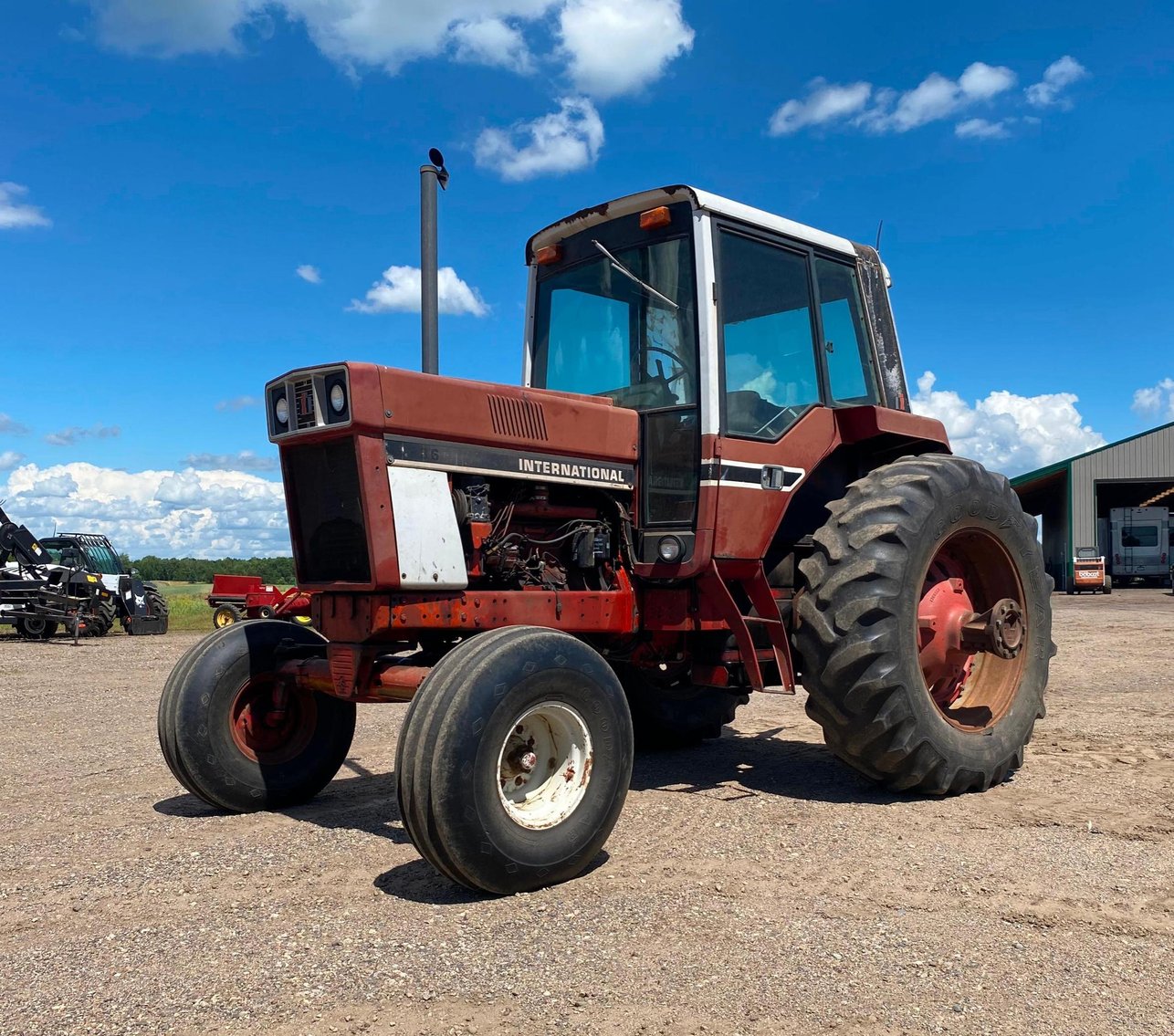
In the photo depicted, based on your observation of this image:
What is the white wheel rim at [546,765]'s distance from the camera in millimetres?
4148

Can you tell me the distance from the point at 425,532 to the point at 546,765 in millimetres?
1106

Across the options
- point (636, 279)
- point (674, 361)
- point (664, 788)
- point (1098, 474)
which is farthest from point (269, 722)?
point (1098, 474)

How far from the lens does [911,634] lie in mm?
5324

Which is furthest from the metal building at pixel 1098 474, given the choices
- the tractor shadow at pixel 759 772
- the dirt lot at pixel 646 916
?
the dirt lot at pixel 646 916

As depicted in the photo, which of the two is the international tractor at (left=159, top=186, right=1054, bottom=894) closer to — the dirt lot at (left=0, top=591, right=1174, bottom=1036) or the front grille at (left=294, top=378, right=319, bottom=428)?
the front grille at (left=294, top=378, right=319, bottom=428)

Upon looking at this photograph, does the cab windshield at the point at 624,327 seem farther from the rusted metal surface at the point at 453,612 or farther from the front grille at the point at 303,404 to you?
the front grille at the point at 303,404

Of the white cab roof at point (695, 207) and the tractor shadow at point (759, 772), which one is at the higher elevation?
the white cab roof at point (695, 207)

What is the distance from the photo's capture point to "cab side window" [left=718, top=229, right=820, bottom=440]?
5559 millimetres

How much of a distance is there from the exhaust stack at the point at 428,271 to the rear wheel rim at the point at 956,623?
10.5 ft

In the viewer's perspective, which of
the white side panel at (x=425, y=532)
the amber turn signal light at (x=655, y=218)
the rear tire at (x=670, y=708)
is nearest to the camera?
the white side panel at (x=425, y=532)

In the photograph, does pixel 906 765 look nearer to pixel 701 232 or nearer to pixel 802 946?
pixel 802 946

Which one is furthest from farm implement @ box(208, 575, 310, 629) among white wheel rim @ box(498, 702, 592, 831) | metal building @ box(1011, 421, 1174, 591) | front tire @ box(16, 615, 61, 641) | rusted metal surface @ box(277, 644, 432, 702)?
metal building @ box(1011, 421, 1174, 591)

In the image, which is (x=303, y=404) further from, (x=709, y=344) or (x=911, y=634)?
(x=911, y=634)

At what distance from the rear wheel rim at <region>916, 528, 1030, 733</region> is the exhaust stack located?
3.19m
